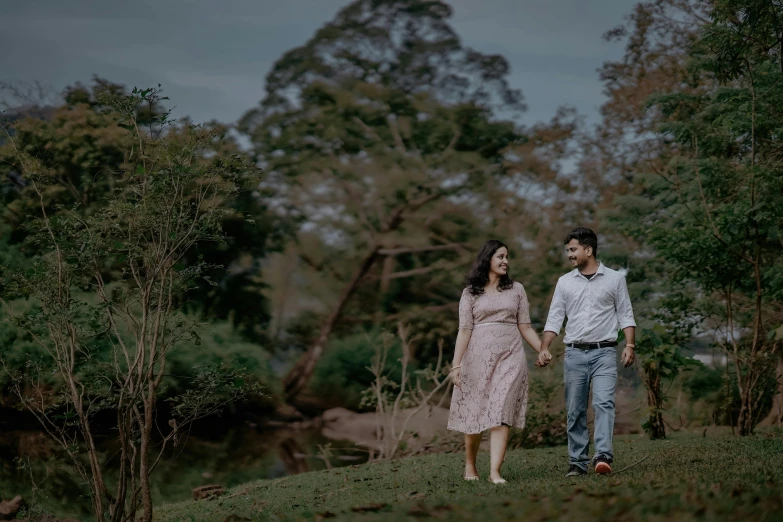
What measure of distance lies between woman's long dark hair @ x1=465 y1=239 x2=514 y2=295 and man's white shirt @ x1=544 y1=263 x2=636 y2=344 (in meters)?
0.39

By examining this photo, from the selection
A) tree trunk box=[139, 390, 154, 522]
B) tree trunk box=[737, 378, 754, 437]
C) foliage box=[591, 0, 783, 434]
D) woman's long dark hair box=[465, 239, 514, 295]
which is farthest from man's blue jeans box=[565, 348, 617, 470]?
tree trunk box=[737, 378, 754, 437]

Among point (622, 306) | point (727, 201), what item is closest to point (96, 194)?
point (727, 201)

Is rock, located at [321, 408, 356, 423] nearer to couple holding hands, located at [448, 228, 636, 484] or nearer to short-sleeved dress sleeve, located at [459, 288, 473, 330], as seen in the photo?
couple holding hands, located at [448, 228, 636, 484]

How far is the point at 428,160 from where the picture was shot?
86.5ft

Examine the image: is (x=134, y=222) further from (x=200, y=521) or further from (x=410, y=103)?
(x=410, y=103)

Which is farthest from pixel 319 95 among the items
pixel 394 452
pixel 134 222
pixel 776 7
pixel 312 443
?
pixel 134 222

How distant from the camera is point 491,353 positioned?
6070mm

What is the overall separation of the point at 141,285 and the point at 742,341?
29.7 feet

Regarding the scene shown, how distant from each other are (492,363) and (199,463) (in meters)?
12.0

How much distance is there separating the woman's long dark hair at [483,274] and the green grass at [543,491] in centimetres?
138

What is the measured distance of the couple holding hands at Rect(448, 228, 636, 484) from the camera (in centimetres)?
602

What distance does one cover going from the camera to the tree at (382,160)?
86.5 feet

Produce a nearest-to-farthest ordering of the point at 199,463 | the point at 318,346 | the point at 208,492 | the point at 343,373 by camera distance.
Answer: the point at 208,492
the point at 199,463
the point at 343,373
the point at 318,346

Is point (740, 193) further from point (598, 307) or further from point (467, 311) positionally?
point (467, 311)
